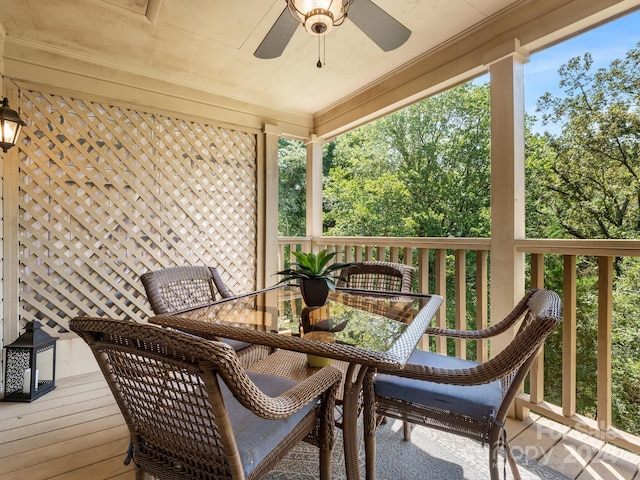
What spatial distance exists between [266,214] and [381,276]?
1778 mm

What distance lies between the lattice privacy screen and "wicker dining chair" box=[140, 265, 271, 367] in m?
1.21

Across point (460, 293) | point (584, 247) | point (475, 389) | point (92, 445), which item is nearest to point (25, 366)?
point (92, 445)

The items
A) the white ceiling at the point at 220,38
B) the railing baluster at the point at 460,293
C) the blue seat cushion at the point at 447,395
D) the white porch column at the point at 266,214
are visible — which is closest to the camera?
the blue seat cushion at the point at 447,395

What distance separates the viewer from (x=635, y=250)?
5.23 ft

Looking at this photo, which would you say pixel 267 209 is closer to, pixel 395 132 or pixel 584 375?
pixel 584 375

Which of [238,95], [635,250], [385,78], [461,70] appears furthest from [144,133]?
[635,250]

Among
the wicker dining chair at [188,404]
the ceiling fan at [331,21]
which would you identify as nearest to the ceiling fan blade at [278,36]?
the ceiling fan at [331,21]

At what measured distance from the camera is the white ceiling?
2158 mm

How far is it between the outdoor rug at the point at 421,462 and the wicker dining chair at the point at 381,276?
0.88 m

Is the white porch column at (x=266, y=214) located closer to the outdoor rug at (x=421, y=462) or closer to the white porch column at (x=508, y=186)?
the outdoor rug at (x=421, y=462)

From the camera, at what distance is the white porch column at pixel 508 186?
2115 mm

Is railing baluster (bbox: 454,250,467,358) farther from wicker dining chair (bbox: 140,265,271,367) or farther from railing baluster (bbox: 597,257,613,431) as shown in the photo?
wicker dining chair (bbox: 140,265,271,367)

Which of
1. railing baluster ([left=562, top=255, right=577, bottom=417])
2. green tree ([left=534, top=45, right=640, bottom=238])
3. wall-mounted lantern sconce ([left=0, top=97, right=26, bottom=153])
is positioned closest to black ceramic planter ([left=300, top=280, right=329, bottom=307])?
railing baluster ([left=562, top=255, right=577, bottom=417])

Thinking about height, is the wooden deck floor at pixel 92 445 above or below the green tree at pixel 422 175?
below
